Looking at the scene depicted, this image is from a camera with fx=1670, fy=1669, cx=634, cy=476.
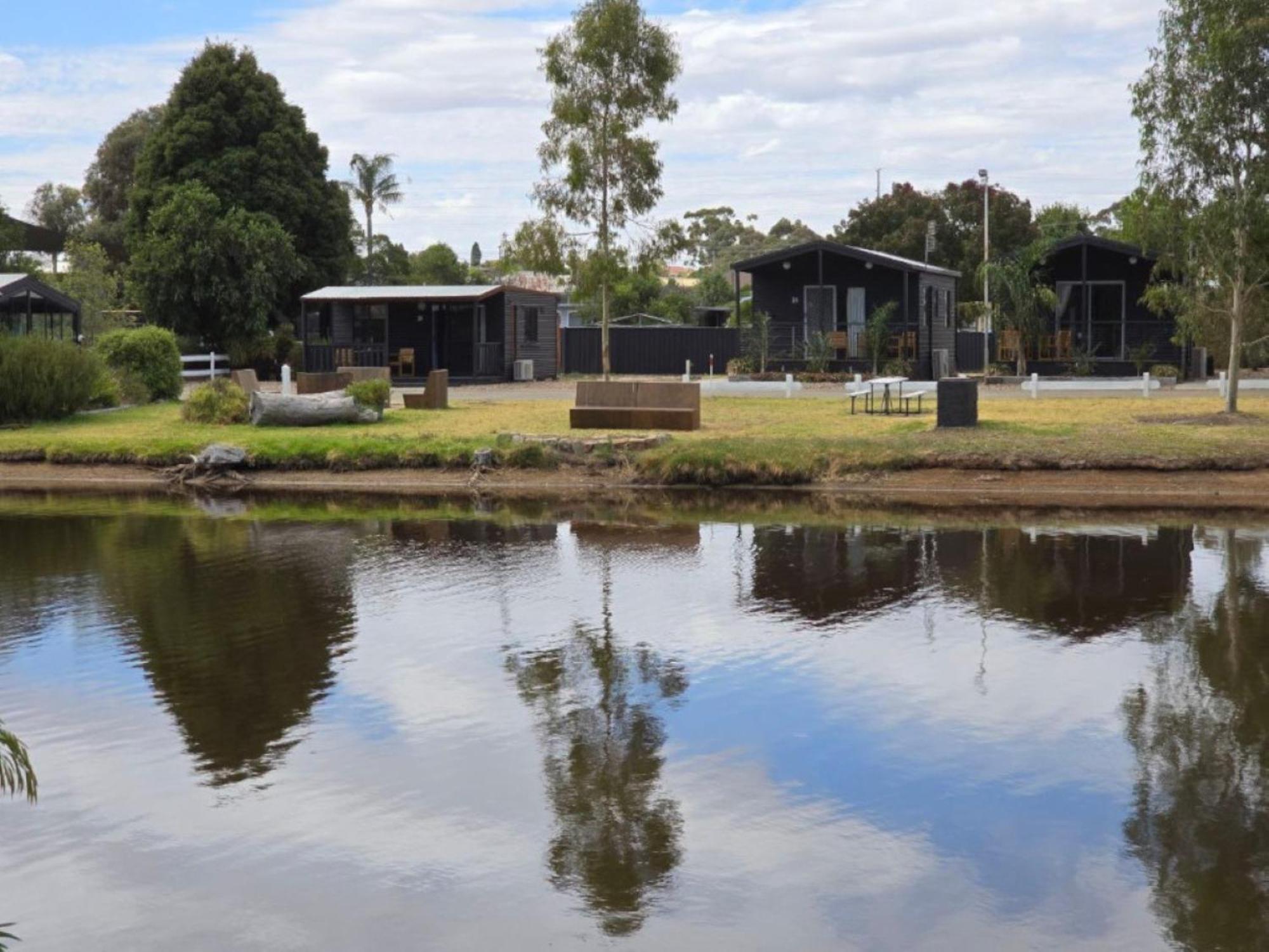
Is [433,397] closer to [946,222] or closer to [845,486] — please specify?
[845,486]

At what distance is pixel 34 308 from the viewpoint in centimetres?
4000

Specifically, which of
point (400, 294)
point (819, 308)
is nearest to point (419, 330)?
point (400, 294)

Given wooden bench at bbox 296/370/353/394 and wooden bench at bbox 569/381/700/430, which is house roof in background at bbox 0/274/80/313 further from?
wooden bench at bbox 569/381/700/430

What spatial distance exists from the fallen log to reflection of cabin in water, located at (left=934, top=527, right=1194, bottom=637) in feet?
43.2

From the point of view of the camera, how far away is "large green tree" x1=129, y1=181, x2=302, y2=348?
49.8 meters

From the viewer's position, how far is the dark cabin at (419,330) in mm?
46406

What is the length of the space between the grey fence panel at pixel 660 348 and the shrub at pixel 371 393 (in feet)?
78.9

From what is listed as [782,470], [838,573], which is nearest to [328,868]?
[838,573]

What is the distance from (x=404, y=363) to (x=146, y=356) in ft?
39.3

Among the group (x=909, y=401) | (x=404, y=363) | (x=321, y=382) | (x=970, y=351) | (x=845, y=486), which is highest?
(x=970, y=351)

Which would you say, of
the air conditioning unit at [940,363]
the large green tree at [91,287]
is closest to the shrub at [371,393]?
the large green tree at [91,287]

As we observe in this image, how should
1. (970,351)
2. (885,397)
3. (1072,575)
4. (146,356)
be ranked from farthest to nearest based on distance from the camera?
1. (970,351)
2. (146,356)
3. (885,397)
4. (1072,575)

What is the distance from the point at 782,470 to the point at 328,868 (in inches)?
661

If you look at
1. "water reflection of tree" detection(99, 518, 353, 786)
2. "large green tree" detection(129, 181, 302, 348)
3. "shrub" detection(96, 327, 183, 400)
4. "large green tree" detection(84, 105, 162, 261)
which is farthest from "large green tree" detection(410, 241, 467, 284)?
"water reflection of tree" detection(99, 518, 353, 786)
